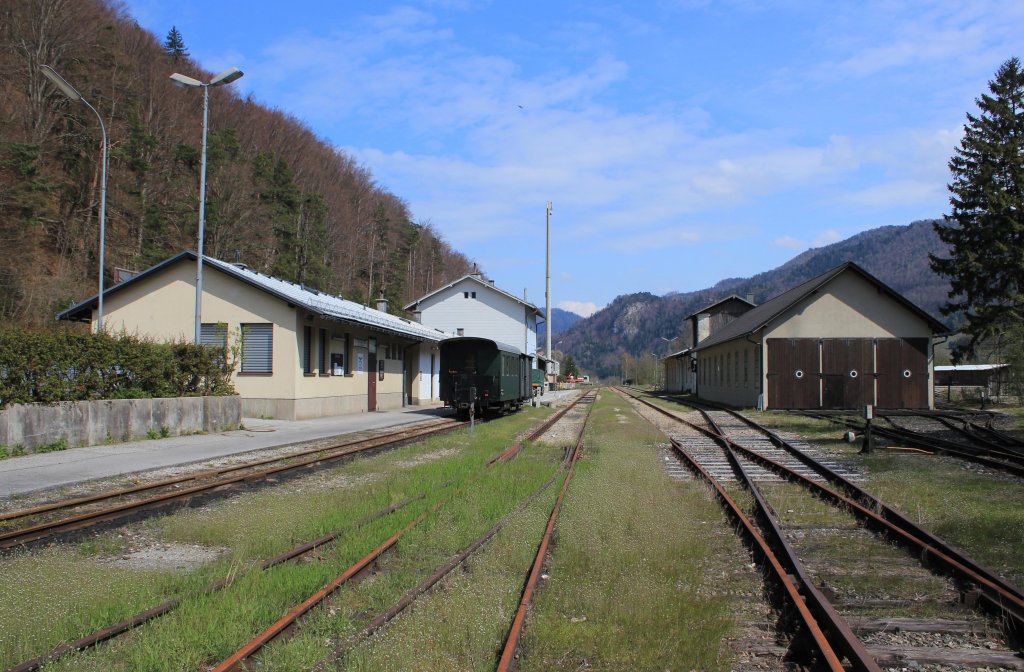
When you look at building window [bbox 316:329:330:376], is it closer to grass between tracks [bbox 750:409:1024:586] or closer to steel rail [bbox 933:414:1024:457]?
grass between tracks [bbox 750:409:1024:586]

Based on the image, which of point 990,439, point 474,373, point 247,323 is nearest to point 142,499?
point 247,323

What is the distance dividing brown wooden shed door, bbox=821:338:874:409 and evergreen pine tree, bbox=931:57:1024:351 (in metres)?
6.72

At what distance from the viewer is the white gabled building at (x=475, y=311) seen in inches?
2238

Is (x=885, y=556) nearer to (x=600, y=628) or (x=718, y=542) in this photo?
(x=718, y=542)

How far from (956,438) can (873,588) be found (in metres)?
14.6

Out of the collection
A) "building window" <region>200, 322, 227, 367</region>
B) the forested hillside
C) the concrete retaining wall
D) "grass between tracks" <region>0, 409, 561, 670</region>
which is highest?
the forested hillside

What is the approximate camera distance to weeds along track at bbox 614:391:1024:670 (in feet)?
14.9

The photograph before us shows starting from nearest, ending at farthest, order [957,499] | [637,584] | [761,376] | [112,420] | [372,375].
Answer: [637,584], [957,499], [112,420], [372,375], [761,376]

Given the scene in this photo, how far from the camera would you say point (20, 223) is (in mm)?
27750

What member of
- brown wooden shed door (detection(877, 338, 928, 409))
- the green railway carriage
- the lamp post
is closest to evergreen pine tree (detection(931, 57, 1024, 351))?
brown wooden shed door (detection(877, 338, 928, 409))

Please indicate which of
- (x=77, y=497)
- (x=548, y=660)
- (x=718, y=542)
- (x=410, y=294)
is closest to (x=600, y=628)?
(x=548, y=660)

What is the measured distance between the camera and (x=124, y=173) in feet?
122

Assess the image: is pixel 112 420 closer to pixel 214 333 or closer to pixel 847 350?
pixel 214 333

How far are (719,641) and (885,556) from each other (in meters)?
3.16
